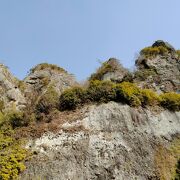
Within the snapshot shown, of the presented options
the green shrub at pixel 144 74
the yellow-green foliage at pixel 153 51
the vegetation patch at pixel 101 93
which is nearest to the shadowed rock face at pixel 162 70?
Result: the green shrub at pixel 144 74

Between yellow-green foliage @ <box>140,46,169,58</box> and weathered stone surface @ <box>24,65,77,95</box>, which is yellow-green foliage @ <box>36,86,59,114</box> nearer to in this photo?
weathered stone surface @ <box>24,65,77,95</box>

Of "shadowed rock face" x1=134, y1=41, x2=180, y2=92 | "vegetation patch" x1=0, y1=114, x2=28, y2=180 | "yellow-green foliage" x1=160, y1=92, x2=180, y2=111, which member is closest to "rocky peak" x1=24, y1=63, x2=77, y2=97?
"shadowed rock face" x1=134, y1=41, x2=180, y2=92

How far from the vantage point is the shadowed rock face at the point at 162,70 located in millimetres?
32875

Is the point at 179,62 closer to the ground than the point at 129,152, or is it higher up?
higher up

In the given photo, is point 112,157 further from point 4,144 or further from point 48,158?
point 4,144

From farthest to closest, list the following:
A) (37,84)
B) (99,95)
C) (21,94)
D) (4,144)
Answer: (37,84) < (21,94) < (99,95) < (4,144)

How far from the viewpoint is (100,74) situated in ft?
119

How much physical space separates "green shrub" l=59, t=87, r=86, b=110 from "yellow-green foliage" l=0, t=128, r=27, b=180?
4.37 m

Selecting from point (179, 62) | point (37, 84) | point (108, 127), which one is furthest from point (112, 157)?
point (179, 62)

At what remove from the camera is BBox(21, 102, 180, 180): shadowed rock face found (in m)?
20.2

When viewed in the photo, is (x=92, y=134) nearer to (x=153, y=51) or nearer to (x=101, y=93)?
(x=101, y=93)

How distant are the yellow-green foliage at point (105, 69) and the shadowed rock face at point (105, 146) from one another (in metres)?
11.0

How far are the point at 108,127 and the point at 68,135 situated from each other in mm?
2714

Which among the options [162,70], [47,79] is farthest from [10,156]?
[162,70]
